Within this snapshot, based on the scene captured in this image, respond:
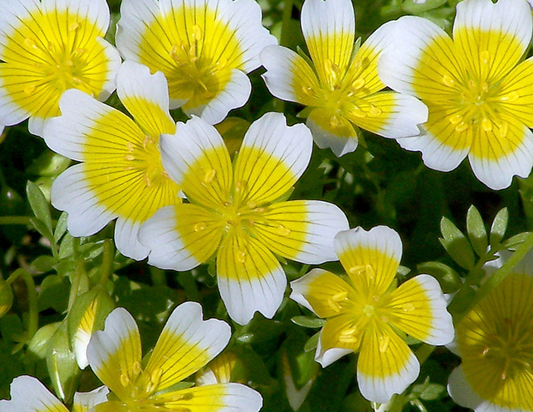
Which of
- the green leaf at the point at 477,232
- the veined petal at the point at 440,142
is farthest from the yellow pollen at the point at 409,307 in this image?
the veined petal at the point at 440,142

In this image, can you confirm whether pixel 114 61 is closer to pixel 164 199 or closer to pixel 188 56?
pixel 188 56

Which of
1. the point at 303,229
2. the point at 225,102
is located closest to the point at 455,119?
the point at 303,229

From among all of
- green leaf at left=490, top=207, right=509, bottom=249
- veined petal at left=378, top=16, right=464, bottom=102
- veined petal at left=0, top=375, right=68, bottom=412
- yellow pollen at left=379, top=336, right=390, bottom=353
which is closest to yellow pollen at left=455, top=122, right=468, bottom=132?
veined petal at left=378, top=16, right=464, bottom=102

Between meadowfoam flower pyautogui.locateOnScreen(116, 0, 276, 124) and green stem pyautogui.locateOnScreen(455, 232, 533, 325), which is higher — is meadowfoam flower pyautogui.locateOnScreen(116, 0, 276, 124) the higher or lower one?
the higher one

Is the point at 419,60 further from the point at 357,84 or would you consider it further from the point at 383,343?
the point at 383,343

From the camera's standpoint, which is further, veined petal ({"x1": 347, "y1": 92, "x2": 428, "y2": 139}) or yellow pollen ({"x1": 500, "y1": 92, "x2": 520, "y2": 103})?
yellow pollen ({"x1": 500, "y1": 92, "x2": 520, "y2": 103})

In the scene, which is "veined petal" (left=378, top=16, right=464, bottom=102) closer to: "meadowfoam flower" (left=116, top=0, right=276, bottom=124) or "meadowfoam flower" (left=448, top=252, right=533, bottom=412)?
"meadowfoam flower" (left=116, top=0, right=276, bottom=124)
